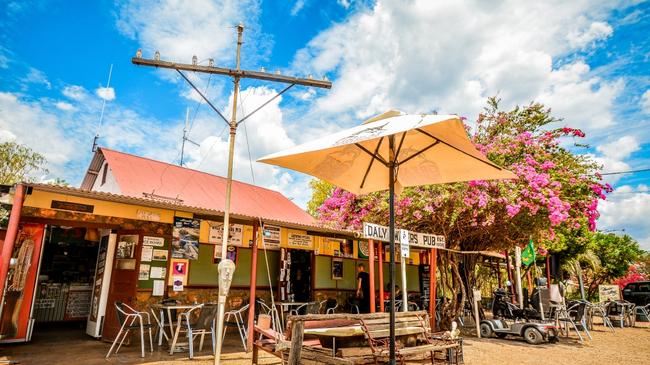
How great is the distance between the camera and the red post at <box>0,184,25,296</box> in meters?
5.35

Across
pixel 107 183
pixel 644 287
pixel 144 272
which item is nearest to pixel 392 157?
pixel 144 272

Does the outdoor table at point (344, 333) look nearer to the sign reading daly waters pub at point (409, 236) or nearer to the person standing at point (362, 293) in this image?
the sign reading daly waters pub at point (409, 236)

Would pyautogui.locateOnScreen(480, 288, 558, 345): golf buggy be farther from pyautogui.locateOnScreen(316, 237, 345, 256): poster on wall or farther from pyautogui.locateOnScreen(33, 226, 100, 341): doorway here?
pyautogui.locateOnScreen(33, 226, 100, 341): doorway

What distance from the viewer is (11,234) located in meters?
5.45

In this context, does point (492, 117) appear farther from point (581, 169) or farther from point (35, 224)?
point (35, 224)

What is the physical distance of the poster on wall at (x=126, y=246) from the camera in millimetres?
8416

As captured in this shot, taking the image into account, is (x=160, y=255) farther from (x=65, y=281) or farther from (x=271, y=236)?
(x=65, y=281)

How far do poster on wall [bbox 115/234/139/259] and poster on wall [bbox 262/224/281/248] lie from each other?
Result: 2.75 meters

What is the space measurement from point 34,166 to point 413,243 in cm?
2137

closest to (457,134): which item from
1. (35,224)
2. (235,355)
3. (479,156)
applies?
(479,156)

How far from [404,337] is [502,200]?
4.70 metres

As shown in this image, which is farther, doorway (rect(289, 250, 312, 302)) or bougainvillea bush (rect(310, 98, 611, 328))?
doorway (rect(289, 250, 312, 302))

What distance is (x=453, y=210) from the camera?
30.6 feet

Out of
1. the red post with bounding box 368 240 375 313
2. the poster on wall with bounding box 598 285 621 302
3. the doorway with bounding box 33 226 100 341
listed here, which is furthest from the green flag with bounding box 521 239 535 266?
the doorway with bounding box 33 226 100 341
